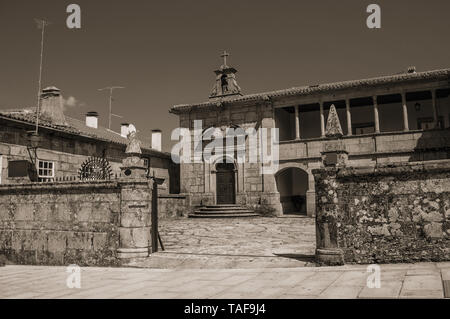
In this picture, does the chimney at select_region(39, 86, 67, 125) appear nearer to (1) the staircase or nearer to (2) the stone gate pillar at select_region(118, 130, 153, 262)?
(1) the staircase

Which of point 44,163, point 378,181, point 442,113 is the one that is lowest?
point 378,181

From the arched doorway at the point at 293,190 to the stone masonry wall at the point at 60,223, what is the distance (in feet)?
46.6

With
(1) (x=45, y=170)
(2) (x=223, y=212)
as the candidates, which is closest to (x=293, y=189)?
(2) (x=223, y=212)

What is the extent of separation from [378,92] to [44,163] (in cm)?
1557

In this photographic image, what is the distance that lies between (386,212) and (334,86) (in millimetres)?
13734

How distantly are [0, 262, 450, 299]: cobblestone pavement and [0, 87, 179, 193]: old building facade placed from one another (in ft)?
12.4

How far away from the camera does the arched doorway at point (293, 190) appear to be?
21.7 metres

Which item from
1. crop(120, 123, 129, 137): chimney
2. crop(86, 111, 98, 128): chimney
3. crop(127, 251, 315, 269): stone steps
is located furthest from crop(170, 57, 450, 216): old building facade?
crop(127, 251, 315, 269): stone steps

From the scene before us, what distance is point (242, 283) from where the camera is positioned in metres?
5.55
